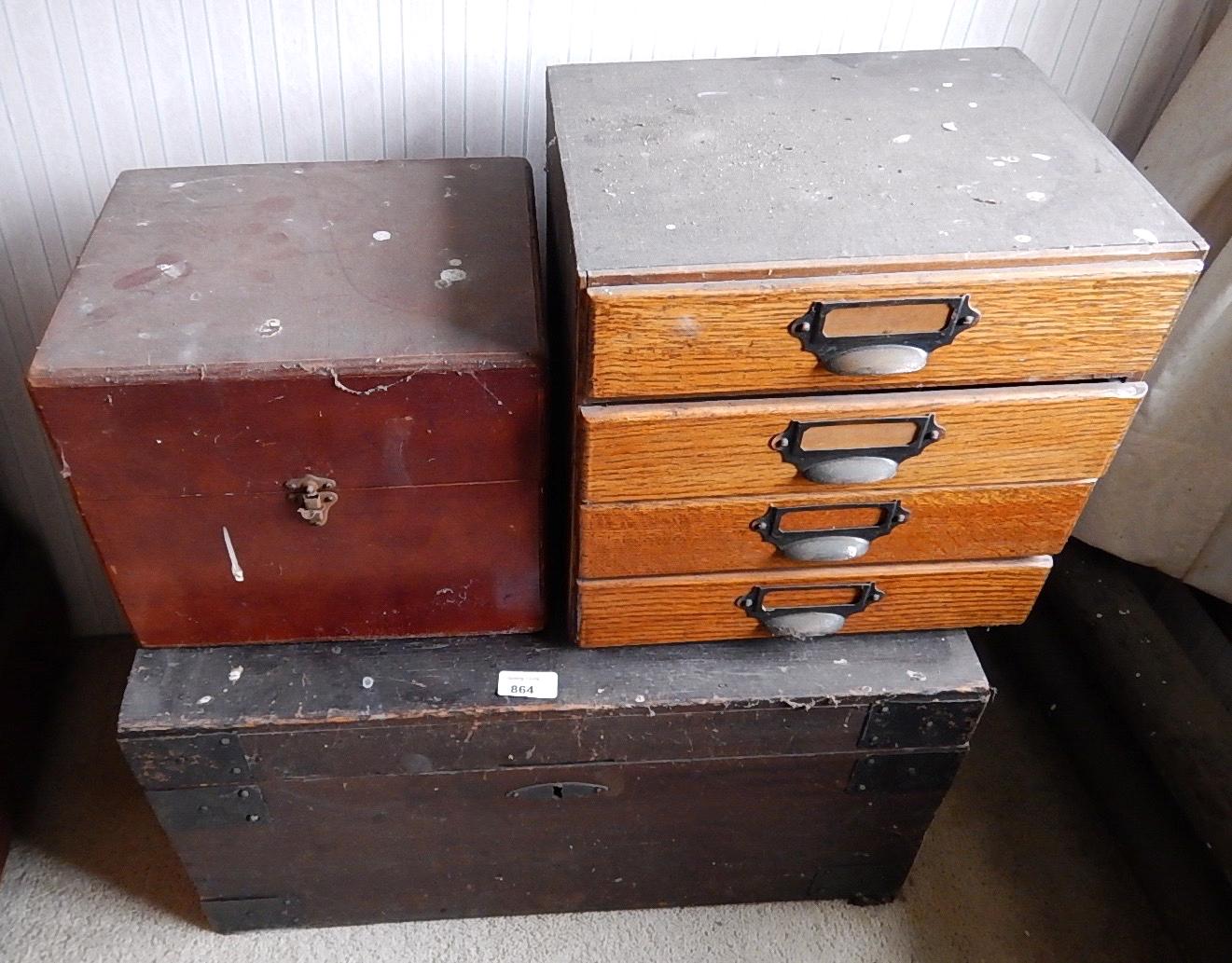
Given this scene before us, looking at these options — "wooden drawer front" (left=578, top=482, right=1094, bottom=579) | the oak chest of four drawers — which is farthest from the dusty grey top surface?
"wooden drawer front" (left=578, top=482, right=1094, bottom=579)

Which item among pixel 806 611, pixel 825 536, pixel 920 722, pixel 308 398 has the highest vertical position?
pixel 308 398

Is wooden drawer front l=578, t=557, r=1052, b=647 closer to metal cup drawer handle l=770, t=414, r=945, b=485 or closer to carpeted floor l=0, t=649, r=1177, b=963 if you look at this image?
metal cup drawer handle l=770, t=414, r=945, b=485

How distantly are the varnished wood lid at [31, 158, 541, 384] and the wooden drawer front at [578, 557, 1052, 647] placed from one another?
0.89 feet

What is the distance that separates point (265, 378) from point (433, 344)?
0.14 m

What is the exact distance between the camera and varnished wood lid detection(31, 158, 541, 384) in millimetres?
868

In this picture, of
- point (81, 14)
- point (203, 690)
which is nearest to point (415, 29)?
point (81, 14)

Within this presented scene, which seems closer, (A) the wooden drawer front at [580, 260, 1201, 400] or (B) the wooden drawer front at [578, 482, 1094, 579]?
(A) the wooden drawer front at [580, 260, 1201, 400]

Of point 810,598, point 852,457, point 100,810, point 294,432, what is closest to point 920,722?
point 810,598

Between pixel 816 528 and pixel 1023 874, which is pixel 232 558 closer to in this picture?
pixel 816 528

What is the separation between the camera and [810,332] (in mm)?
812

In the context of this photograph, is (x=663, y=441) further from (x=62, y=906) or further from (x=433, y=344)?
(x=62, y=906)

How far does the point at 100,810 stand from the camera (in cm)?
144

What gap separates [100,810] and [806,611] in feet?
3.29

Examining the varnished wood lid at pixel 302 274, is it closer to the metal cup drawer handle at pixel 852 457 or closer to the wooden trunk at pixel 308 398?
the wooden trunk at pixel 308 398
